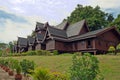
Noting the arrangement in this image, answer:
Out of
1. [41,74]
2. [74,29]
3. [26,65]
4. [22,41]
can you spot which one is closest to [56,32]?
[74,29]

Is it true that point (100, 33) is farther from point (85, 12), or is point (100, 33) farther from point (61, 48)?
point (85, 12)

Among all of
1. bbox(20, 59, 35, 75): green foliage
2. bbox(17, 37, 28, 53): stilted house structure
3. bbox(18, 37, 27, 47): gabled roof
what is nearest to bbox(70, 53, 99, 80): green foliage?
bbox(20, 59, 35, 75): green foliage

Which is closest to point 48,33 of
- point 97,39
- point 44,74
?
point 97,39

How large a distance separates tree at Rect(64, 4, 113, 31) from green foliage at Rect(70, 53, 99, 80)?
177 feet

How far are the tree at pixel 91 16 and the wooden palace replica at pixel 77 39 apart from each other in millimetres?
12940

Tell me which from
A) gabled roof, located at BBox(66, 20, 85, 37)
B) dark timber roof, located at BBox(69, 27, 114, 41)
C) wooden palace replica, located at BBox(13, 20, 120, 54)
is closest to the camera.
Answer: dark timber roof, located at BBox(69, 27, 114, 41)

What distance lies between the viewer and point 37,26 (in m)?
58.4

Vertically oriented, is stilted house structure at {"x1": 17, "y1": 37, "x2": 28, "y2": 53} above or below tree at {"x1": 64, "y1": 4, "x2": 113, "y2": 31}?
below

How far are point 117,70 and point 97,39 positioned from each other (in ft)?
72.3

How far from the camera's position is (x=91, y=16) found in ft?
222

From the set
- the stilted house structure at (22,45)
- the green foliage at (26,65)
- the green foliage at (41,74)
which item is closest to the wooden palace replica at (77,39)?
the stilted house structure at (22,45)

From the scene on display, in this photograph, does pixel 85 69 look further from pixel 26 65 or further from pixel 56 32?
pixel 56 32

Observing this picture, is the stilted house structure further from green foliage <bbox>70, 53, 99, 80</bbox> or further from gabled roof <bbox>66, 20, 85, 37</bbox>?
green foliage <bbox>70, 53, 99, 80</bbox>

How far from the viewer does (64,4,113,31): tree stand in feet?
Result: 212
